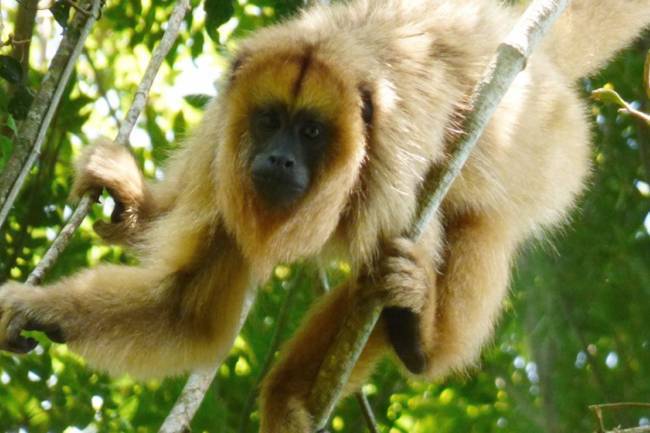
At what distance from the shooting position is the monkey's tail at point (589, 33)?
17.3 feet

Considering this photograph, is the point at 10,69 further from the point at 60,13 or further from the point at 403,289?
the point at 403,289

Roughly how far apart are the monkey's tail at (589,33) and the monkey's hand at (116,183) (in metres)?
2.15

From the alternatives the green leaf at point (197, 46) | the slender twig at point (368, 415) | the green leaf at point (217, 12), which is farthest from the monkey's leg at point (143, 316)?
the green leaf at point (197, 46)

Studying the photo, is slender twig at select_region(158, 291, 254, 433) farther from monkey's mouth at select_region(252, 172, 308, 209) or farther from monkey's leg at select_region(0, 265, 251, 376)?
monkey's mouth at select_region(252, 172, 308, 209)

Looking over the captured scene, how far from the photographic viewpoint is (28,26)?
4508mm

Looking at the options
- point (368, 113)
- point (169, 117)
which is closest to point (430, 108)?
point (368, 113)

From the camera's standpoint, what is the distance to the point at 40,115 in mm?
3623

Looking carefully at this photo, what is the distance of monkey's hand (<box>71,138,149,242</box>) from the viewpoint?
4602 mm

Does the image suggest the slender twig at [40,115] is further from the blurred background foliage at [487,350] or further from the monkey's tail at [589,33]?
the monkey's tail at [589,33]

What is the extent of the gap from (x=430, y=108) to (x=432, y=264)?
0.64 meters

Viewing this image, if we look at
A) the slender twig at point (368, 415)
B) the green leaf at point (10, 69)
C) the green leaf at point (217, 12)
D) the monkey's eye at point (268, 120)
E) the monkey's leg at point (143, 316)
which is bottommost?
the slender twig at point (368, 415)

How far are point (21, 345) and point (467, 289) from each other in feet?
6.02

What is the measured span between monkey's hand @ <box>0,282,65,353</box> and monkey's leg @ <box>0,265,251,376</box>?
0.08 ft

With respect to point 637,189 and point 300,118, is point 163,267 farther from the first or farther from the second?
point 637,189
